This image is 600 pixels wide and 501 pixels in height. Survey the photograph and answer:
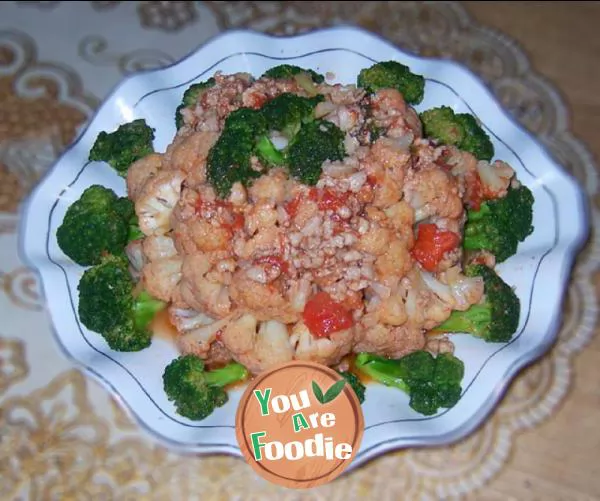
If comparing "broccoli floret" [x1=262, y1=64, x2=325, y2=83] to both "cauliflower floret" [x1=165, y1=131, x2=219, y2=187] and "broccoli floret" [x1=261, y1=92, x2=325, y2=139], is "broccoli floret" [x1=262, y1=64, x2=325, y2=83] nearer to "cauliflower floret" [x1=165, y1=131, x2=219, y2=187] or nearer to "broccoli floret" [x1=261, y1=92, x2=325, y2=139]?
"broccoli floret" [x1=261, y1=92, x2=325, y2=139]

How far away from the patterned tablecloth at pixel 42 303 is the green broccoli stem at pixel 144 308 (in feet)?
1.11

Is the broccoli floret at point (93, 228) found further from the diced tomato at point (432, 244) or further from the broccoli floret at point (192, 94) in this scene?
the diced tomato at point (432, 244)

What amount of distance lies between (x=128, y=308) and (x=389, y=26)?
5.33ft

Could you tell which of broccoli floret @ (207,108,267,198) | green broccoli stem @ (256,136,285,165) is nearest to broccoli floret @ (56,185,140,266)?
broccoli floret @ (207,108,267,198)

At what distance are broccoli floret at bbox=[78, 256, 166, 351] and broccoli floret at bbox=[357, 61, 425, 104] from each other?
2.88 feet

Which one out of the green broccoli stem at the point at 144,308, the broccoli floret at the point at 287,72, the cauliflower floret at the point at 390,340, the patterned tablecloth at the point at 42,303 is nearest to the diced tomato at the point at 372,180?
→ the cauliflower floret at the point at 390,340

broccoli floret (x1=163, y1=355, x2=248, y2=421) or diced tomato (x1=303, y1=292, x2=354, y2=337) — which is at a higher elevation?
diced tomato (x1=303, y1=292, x2=354, y2=337)

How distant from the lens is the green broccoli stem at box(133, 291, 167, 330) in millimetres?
1785

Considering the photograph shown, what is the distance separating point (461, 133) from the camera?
189 centimetres

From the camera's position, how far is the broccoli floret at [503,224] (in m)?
1.82

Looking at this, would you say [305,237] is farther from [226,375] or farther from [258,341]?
[226,375]

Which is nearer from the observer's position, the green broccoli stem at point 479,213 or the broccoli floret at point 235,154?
the broccoli floret at point 235,154

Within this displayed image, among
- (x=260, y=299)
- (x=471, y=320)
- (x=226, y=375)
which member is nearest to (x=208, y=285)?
(x=260, y=299)

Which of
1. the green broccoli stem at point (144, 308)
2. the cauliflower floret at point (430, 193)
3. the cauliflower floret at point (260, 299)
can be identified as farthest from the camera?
the green broccoli stem at point (144, 308)
